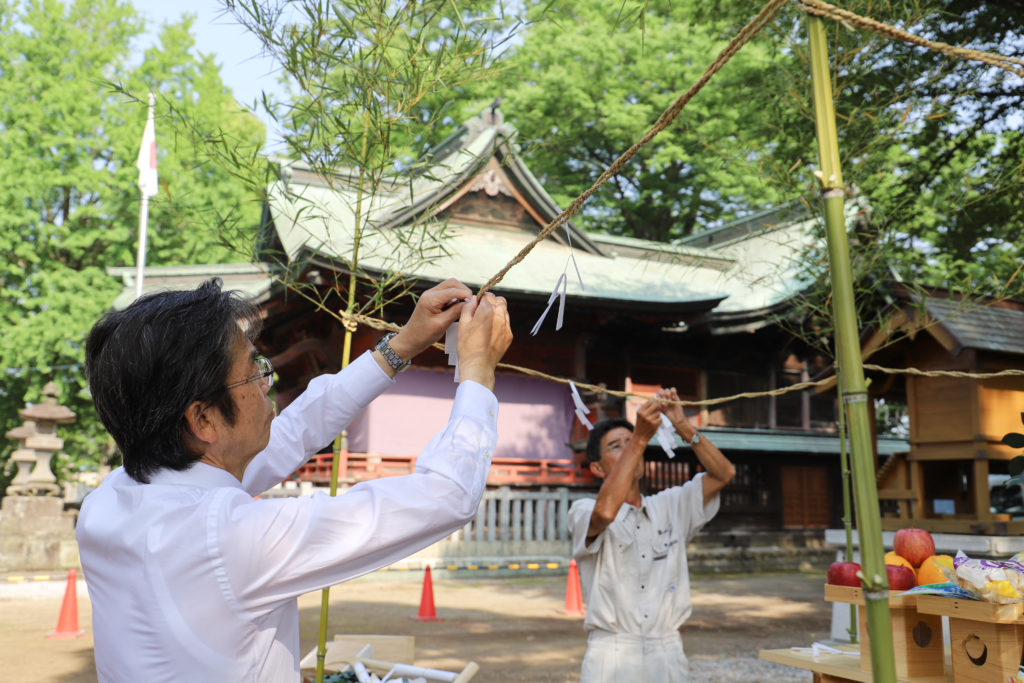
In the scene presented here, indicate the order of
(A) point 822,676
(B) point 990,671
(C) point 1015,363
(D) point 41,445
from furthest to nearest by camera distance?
1. (D) point 41,445
2. (C) point 1015,363
3. (A) point 822,676
4. (B) point 990,671

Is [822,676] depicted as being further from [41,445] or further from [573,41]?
[573,41]

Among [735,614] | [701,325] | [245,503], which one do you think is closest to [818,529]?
[701,325]

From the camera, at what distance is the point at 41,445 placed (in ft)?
47.9

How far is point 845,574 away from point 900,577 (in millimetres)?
172

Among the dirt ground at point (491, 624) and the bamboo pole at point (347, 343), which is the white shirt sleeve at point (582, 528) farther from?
the dirt ground at point (491, 624)

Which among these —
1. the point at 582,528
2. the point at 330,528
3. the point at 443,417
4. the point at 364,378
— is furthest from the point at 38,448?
the point at 330,528

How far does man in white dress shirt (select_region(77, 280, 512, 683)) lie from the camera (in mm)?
1476

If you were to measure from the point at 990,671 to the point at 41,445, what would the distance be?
51.9ft

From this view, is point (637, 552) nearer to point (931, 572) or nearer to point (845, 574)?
point (845, 574)

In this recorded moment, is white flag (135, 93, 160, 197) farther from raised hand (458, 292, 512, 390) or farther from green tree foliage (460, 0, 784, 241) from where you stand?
raised hand (458, 292, 512, 390)

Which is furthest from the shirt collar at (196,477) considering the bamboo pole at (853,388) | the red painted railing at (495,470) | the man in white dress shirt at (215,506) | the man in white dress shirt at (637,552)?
the red painted railing at (495,470)

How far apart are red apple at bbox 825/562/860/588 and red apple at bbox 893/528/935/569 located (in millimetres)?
179

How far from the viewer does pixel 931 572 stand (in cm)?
274

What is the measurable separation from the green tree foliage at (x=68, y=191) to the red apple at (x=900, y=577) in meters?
17.3
